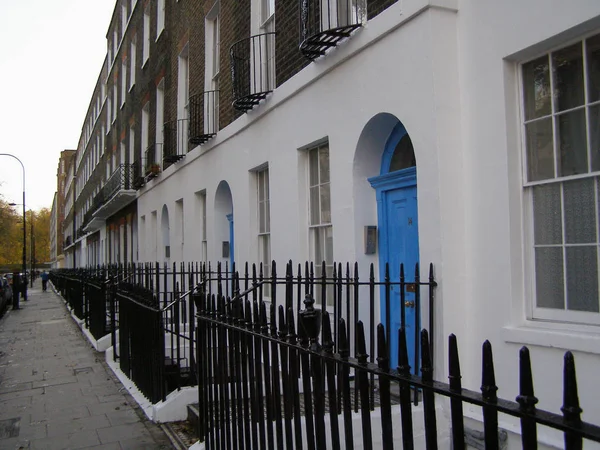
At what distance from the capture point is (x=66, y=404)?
23.2 ft

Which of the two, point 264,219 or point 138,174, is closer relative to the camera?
point 264,219

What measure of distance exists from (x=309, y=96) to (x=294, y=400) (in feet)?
16.4

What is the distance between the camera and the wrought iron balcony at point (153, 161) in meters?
15.8

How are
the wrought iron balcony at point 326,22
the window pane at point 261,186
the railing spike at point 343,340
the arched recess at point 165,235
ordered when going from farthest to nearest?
the arched recess at point 165,235 → the window pane at point 261,186 → the wrought iron balcony at point 326,22 → the railing spike at point 343,340

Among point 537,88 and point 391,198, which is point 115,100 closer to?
point 391,198

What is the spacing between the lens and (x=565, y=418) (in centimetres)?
154

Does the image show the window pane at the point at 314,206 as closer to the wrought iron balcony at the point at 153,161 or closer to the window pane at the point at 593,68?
the window pane at the point at 593,68

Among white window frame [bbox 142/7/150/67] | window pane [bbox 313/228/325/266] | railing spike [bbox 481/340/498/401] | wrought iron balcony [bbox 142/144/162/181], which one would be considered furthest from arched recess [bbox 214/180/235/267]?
railing spike [bbox 481/340/498/401]

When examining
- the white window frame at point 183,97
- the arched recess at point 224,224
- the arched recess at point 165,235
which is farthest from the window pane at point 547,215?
the arched recess at point 165,235

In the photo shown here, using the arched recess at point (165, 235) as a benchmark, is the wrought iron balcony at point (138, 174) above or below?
above

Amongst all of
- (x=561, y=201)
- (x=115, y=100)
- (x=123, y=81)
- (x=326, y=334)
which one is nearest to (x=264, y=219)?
(x=561, y=201)

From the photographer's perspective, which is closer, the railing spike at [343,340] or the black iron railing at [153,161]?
the railing spike at [343,340]

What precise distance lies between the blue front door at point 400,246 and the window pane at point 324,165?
4.20ft

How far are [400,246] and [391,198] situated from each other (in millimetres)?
550
